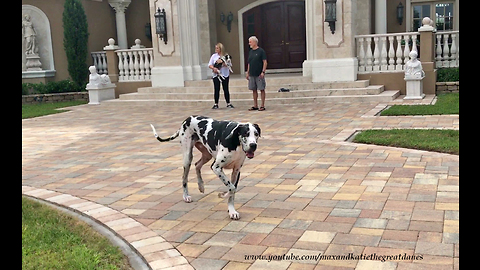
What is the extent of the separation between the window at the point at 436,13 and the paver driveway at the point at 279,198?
8.94 meters

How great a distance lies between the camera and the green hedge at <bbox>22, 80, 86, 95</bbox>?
18.0 m

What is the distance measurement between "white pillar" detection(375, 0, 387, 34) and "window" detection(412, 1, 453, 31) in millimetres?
1983

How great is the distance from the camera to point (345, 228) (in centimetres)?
407

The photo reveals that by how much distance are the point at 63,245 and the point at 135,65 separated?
44.8 ft

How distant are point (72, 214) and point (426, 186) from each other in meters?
3.66

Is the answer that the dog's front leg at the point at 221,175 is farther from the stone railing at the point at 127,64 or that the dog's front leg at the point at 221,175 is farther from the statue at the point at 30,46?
the statue at the point at 30,46

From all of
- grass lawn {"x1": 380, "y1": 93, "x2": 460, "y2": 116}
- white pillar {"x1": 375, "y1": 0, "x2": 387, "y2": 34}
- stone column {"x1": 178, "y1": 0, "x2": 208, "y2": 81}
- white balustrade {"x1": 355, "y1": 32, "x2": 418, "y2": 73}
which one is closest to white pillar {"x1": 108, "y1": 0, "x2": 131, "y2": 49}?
stone column {"x1": 178, "y1": 0, "x2": 208, "y2": 81}

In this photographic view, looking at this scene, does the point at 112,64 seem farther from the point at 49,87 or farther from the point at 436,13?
the point at 436,13

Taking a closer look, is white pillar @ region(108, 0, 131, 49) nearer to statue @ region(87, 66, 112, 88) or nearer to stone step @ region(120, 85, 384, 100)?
statue @ region(87, 66, 112, 88)

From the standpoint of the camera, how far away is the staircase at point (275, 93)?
42.3 ft

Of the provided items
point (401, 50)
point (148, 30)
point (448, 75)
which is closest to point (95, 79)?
point (148, 30)

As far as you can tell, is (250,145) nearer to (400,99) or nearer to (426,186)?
(426,186)
